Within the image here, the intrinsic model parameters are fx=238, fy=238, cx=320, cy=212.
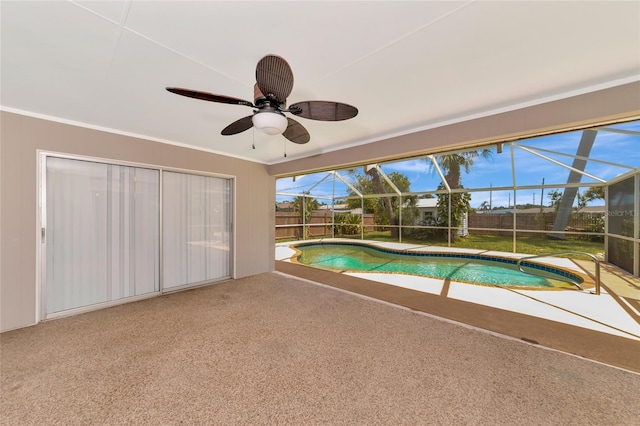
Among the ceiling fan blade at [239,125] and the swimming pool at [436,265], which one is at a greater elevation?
the ceiling fan blade at [239,125]

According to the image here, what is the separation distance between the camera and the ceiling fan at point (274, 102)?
144 centimetres

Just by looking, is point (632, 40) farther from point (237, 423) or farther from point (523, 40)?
point (237, 423)

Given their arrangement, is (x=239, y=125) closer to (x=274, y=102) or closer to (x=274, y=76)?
(x=274, y=102)

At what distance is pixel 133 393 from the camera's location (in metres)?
1.67

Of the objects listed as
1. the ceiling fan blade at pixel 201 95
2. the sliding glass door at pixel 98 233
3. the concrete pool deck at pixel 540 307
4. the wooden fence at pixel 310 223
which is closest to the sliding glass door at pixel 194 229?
the sliding glass door at pixel 98 233

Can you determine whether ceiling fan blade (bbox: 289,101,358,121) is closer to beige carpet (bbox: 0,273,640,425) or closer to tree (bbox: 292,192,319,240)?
beige carpet (bbox: 0,273,640,425)

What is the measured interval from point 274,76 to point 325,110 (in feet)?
1.46

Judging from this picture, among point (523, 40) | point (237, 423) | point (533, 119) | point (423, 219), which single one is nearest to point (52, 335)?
point (237, 423)

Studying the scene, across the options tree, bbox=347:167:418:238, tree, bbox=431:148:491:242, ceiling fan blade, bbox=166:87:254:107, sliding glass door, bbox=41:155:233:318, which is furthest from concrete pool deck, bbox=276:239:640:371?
tree, bbox=347:167:418:238

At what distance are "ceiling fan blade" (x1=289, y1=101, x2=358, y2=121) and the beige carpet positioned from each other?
201 centimetres

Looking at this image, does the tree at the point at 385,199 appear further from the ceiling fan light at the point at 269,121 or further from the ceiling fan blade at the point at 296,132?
the ceiling fan light at the point at 269,121

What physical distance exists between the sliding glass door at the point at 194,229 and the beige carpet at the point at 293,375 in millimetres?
1079

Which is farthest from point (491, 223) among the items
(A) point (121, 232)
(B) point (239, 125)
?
(A) point (121, 232)

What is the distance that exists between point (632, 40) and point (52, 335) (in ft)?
17.6
